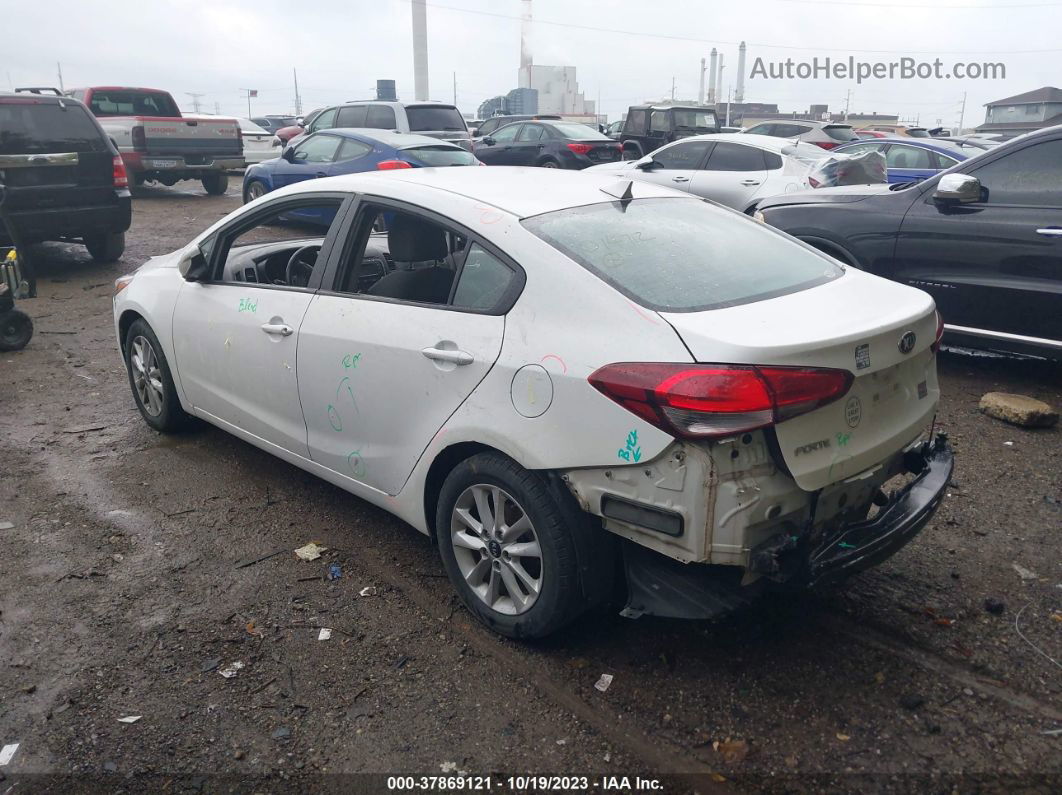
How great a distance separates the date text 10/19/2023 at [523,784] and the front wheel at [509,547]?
0.56m

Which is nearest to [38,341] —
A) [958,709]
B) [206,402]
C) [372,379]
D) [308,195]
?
[206,402]

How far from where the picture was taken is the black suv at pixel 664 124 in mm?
20266

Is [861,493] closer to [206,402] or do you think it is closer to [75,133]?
[206,402]

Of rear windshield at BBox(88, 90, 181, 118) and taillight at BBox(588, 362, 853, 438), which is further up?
rear windshield at BBox(88, 90, 181, 118)

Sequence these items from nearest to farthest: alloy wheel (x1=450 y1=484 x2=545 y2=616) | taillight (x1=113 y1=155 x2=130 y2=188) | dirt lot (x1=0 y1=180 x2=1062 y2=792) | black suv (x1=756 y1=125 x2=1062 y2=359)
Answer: dirt lot (x1=0 y1=180 x2=1062 y2=792) → alloy wheel (x1=450 y1=484 x2=545 y2=616) → black suv (x1=756 y1=125 x2=1062 y2=359) → taillight (x1=113 y1=155 x2=130 y2=188)

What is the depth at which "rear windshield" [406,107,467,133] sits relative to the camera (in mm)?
16406

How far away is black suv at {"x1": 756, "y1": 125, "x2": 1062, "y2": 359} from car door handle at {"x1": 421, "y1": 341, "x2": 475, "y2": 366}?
13.1ft

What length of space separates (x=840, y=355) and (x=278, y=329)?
2451 millimetres

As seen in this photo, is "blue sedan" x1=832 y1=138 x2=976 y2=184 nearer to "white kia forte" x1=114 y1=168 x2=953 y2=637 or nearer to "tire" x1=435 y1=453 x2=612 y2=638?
"white kia forte" x1=114 y1=168 x2=953 y2=637

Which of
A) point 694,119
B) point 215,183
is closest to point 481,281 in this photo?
point 215,183

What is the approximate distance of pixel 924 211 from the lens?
20.0 ft

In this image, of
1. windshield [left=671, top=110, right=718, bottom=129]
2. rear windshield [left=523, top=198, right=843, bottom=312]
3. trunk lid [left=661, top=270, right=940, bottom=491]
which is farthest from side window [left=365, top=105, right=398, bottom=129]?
trunk lid [left=661, top=270, right=940, bottom=491]

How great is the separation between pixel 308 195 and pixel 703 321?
2219 millimetres

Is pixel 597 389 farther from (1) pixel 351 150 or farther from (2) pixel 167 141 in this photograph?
(2) pixel 167 141
